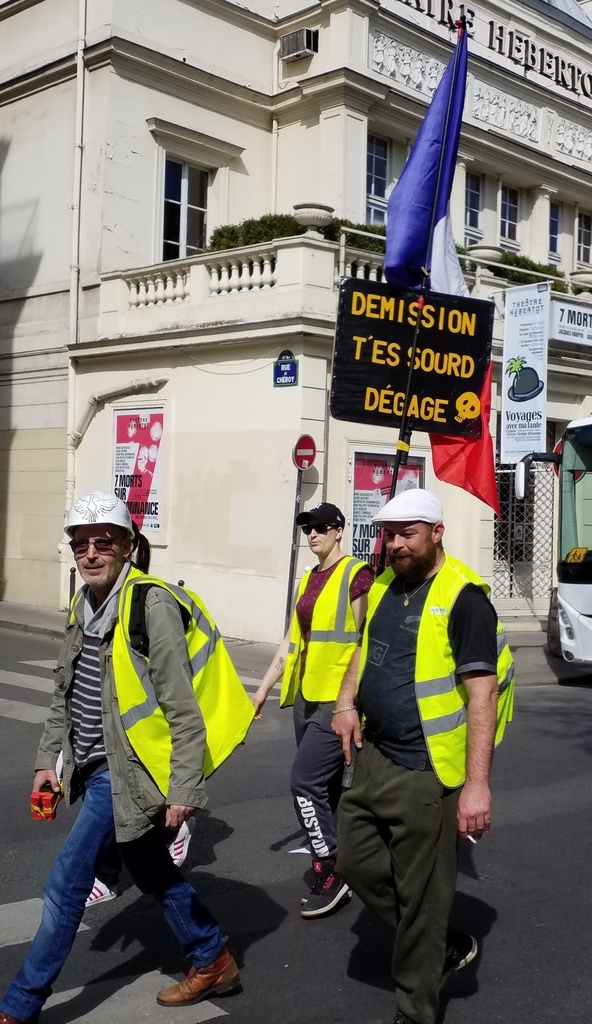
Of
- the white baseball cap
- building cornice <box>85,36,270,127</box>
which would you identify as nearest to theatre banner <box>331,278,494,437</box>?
the white baseball cap

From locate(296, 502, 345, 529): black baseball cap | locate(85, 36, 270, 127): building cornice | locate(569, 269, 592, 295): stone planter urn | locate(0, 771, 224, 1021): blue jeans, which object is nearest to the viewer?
locate(0, 771, 224, 1021): blue jeans

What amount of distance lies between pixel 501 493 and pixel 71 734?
15.0 metres

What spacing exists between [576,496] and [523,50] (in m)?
12.4

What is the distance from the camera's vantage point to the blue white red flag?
866 cm

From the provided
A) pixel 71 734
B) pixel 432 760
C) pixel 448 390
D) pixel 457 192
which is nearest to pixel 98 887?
pixel 71 734

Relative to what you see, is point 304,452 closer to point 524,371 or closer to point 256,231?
point 524,371

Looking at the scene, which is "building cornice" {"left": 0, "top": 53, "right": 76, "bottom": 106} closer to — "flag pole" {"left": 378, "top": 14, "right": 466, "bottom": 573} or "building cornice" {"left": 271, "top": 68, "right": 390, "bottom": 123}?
"building cornice" {"left": 271, "top": 68, "right": 390, "bottom": 123}

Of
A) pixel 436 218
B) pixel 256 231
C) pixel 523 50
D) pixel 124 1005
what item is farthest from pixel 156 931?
pixel 523 50

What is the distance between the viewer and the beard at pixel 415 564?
3.88 m

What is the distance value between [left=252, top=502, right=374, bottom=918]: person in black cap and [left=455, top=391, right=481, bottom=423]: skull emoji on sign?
3218 mm

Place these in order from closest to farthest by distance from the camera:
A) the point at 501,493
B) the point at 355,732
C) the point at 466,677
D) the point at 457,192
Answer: the point at 466,677 < the point at 355,732 < the point at 501,493 < the point at 457,192

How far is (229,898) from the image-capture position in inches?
210

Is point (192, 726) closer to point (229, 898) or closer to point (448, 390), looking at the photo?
point (229, 898)

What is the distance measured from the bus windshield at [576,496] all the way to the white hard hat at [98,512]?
9306 mm
